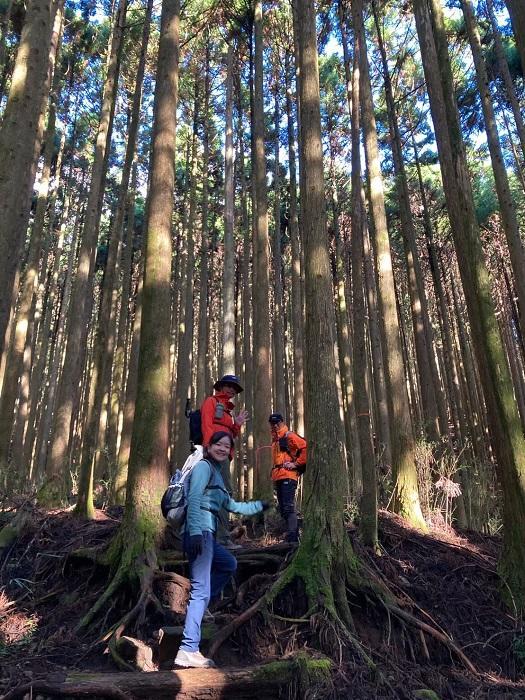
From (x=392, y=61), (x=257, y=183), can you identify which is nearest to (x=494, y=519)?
(x=257, y=183)

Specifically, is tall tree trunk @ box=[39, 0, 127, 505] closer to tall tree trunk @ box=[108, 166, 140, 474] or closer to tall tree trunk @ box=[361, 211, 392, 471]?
tall tree trunk @ box=[108, 166, 140, 474]

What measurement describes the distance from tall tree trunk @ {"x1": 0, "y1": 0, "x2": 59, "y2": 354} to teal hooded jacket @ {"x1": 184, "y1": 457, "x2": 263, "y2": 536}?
2.17 m

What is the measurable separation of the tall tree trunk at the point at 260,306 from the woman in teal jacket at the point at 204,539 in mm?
4731

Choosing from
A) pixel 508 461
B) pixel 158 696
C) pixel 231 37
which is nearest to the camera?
pixel 158 696

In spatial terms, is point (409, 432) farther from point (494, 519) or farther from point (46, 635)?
point (46, 635)

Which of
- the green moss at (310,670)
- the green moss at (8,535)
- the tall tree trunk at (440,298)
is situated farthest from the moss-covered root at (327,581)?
the tall tree trunk at (440,298)

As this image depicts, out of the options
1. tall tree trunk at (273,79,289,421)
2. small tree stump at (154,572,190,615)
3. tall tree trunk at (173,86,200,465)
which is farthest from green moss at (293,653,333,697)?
tall tree trunk at (273,79,289,421)

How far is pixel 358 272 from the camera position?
22.3 feet

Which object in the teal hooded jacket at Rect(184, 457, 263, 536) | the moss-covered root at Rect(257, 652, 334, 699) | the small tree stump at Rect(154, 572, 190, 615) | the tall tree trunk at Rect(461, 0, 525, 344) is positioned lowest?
the moss-covered root at Rect(257, 652, 334, 699)

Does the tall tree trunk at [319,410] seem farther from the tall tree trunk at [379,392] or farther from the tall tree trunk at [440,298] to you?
the tall tree trunk at [440,298]

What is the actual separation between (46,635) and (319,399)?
3271 millimetres

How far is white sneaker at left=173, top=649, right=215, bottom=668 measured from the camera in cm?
353

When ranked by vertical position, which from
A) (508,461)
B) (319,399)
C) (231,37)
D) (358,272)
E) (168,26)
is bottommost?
(508,461)

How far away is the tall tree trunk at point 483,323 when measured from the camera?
17.2 feet
